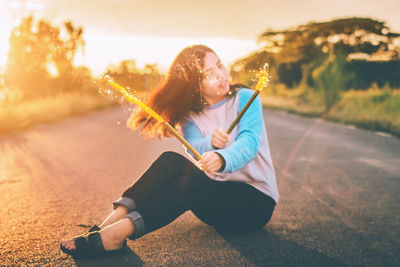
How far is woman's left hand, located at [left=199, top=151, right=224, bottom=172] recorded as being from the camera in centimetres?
193

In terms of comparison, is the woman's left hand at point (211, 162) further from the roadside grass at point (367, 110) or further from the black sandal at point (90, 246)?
the roadside grass at point (367, 110)

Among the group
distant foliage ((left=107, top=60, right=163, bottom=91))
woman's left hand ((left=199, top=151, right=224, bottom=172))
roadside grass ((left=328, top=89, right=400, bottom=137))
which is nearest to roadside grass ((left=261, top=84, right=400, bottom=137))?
roadside grass ((left=328, top=89, right=400, bottom=137))

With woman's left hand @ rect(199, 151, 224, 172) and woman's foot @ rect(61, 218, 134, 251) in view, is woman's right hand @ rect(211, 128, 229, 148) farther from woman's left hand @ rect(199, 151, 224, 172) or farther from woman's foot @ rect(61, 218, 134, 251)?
woman's foot @ rect(61, 218, 134, 251)

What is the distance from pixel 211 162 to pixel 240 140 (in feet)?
0.88

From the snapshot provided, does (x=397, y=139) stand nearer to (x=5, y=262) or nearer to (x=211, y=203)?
(x=211, y=203)

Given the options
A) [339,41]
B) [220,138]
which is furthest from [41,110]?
[339,41]

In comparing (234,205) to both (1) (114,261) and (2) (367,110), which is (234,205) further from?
(2) (367,110)

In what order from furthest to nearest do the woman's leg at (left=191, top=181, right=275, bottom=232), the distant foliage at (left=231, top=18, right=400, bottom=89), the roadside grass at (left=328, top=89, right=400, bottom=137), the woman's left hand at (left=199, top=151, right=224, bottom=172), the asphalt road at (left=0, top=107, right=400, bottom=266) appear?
the distant foliage at (left=231, top=18, right=400, bottom=89) < the roadside grass at (left=328, top=89, right=400, bottom=137) < the woman's leg at (left=191, top=181, right=275, bottom=232) < the asphalt road at (left=0, top=107, right=400, bottom=266) < the woman's left hand at (left=199, top=151, right=224, bottom=172)

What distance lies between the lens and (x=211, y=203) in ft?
7.47

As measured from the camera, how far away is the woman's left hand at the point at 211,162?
1.93 metres

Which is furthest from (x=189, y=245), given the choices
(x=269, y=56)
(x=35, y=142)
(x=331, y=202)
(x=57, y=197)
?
(x=35, y=142)

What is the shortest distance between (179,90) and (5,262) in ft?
4.49

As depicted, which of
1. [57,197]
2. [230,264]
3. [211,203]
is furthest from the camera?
[57,197]

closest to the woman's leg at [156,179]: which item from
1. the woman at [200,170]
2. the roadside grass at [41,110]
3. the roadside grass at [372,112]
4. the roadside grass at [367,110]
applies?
the woman at [200,170]
